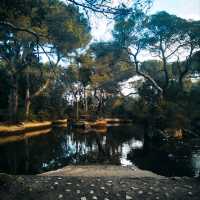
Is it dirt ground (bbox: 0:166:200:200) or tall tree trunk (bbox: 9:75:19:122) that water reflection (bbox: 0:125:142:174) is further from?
tall tree trunk (bbox: 9:75:19:122)

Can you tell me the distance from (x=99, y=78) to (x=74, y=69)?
12.1 ft

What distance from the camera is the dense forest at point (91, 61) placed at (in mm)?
9983

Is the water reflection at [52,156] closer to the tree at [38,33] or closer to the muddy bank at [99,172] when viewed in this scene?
the muddy bank at [99,172]

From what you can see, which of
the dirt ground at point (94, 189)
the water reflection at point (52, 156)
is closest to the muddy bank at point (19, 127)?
the water reflection at point (52, 156)

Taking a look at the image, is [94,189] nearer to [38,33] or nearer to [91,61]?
[38,33]

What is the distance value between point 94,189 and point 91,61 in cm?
2748

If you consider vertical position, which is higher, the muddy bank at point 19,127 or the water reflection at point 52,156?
the muddy bank at point 19,127

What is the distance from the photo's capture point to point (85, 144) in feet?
61.9

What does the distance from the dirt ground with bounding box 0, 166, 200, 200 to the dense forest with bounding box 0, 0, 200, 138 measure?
12.5 ft

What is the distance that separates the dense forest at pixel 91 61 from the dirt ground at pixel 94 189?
150 inches

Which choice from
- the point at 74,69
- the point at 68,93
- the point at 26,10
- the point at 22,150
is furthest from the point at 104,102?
the point at 26,10

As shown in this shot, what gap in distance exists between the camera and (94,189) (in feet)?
19.7

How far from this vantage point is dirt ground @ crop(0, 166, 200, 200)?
5.70 metres

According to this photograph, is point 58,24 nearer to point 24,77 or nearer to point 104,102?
point 24,77
